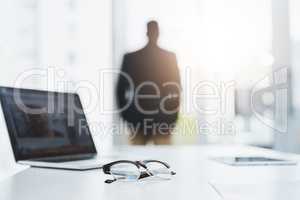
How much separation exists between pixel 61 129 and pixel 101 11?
4.97 feet

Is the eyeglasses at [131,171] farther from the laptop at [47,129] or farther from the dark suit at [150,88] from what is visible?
the dark suit at [150,88]

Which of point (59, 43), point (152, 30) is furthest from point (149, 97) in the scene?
point (59, 43)

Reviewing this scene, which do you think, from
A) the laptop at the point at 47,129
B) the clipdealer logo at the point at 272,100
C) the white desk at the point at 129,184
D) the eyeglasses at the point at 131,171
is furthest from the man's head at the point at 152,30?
the eyeglasses at the point at 131,171

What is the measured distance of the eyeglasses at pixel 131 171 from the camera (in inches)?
39.0

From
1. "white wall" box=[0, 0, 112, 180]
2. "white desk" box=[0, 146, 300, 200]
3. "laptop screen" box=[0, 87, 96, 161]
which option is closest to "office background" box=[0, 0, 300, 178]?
"white wall" box=[0, 0, 112, 180]

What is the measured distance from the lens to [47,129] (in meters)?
1.46

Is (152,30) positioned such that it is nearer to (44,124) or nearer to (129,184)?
(44,124)

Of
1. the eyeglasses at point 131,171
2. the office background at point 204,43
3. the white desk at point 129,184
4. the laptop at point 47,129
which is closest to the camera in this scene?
the white desk at point 129,184

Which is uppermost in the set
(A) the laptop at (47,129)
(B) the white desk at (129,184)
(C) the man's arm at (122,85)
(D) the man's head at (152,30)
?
(D) the man's head at (152,30)

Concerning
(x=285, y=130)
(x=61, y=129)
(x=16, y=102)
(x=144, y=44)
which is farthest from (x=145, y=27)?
(x=16, y=102)

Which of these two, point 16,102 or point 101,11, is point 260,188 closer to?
point 16,102

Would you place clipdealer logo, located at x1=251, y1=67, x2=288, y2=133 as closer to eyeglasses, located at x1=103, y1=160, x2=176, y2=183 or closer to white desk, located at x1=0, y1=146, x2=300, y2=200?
white desk, located at x1=0, y1=146, x2=300, y2=200

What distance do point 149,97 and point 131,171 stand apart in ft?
6.30

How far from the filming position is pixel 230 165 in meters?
1.34
